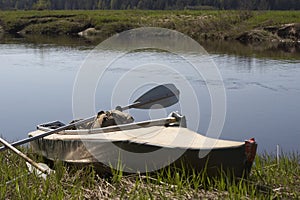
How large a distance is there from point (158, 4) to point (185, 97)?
5671 centimetres

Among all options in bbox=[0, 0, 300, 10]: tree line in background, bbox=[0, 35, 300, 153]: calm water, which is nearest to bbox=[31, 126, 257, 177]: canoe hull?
bbox=[0, 35, 300, 153]: calm water

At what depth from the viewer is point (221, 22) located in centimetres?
3092

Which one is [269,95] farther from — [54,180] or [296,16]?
[296,16]

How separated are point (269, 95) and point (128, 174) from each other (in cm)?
824

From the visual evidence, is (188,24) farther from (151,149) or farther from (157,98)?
(151,149)

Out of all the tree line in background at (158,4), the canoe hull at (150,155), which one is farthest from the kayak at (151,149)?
the tree line in background at (158,4)

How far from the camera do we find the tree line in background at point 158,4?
5669 centimetres

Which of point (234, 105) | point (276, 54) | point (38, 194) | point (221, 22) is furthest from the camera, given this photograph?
point (221, 22)

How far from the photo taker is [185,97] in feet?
36.0

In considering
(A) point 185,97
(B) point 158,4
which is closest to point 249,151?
(A) point 185,97

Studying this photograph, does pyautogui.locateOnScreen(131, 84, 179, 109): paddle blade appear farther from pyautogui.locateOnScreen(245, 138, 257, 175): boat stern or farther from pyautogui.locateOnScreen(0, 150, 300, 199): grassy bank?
pyautogui.locateOnScreen(245, 138, 257, 175): boat stern

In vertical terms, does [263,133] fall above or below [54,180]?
below

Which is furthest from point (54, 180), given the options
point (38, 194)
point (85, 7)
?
point (85, 7)

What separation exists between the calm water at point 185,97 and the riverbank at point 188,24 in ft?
Answer: 22.9
